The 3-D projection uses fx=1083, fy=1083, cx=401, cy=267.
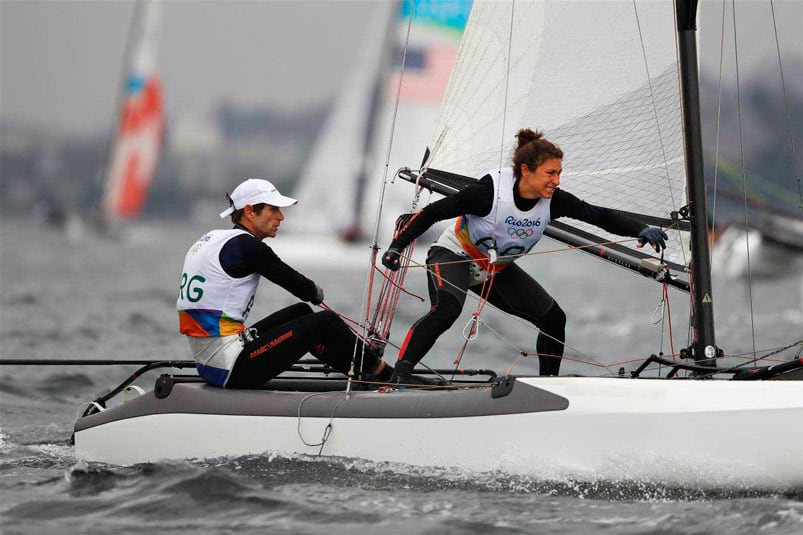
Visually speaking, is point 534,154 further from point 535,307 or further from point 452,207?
point 535,307

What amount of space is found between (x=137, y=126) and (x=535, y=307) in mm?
24161

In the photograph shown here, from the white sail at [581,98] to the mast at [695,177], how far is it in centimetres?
28

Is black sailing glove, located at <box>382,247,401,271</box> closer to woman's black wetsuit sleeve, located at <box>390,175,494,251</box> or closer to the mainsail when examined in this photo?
woman's black wetsuit sleeve, located at <box>390,175,494,251</box>

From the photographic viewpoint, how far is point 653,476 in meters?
3.60

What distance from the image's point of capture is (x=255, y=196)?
13.3ft

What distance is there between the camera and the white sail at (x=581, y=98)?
181 inches

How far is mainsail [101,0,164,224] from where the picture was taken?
27.2 metres

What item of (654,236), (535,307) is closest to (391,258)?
(535,307)

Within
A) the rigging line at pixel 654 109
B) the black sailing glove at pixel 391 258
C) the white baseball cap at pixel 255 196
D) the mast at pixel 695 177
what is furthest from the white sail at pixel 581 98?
the white baseball cap at pixel 255 196

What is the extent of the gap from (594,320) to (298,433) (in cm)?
1096

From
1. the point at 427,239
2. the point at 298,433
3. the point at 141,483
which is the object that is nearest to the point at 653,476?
the point at 298,433

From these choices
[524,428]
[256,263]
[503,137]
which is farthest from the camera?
[503,137]

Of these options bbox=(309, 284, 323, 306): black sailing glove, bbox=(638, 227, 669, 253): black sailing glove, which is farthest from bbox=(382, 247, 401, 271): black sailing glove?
bbox=(638, 227, 669, 253): black sailing glove

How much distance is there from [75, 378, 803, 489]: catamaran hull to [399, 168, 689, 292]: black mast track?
871 millimetres
